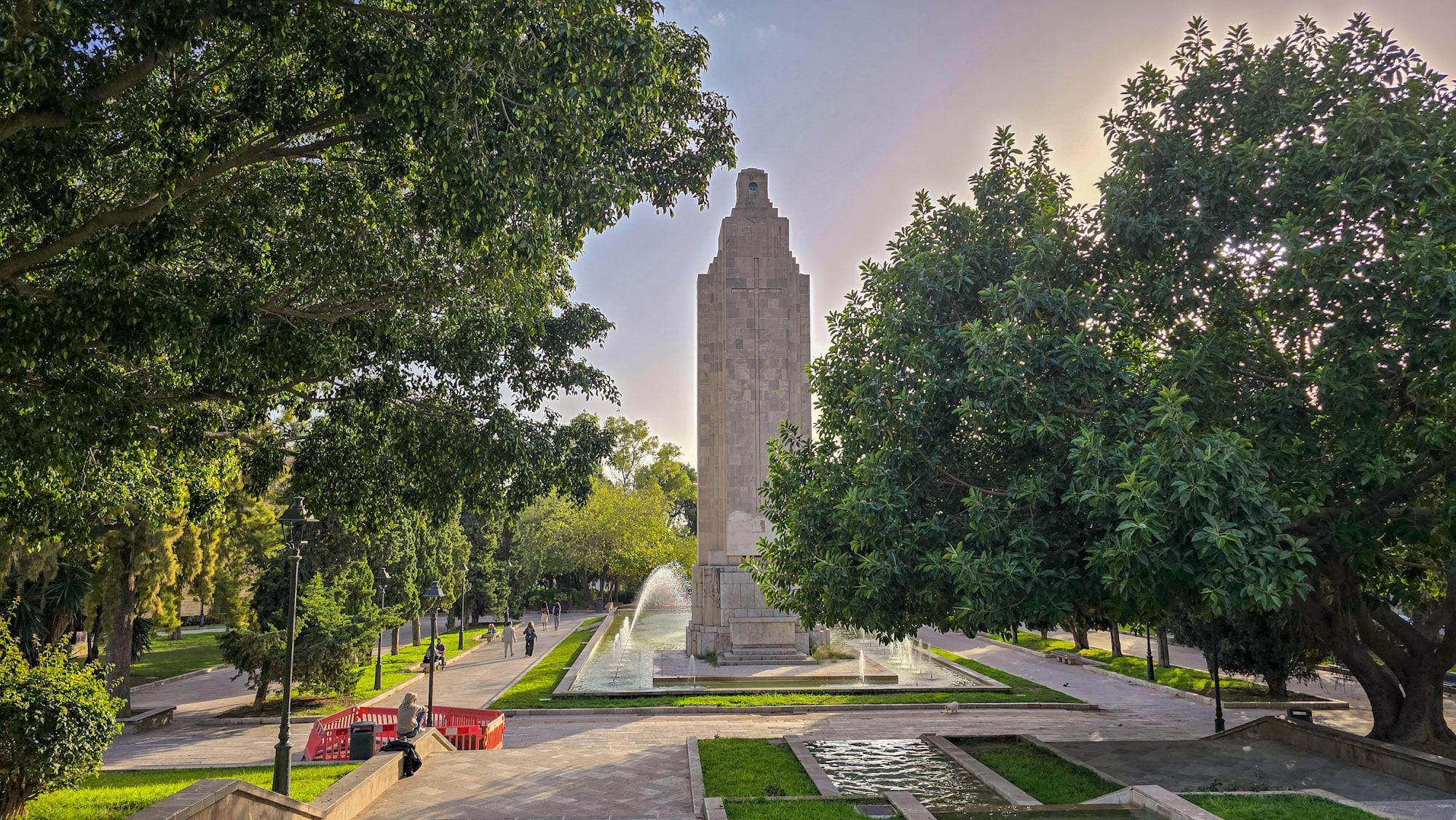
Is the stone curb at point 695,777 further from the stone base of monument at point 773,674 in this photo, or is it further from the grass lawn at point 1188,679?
the grass lawn at point 1188,679

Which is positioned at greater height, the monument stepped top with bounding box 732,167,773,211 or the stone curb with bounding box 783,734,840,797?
the monument stepped top with bounding box 732,167,773,211

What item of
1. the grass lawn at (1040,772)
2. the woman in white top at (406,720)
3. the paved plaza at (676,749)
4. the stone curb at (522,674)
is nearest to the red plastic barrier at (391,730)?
the paved plaza at (676,749)

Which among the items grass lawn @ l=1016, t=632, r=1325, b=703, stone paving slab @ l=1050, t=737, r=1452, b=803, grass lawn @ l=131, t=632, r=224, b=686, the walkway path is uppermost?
stone paving slab @ l=1050, t=737, r=1452, b=803

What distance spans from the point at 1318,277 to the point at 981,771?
767 cm

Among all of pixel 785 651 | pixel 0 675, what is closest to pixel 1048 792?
pixel 0 675

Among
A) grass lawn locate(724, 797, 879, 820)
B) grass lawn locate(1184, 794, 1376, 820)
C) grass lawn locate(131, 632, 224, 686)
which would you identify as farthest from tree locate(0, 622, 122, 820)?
grass lawn locate(131, 632, 224, 686)

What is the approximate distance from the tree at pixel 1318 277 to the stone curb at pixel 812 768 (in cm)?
584

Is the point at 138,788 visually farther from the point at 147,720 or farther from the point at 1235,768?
the point at 1235,768

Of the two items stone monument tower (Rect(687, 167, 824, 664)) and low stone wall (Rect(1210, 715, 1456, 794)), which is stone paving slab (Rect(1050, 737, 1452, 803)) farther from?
stone monument tower (Rect(687, 167, 824, 664))

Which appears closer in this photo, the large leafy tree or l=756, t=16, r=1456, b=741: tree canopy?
the large leafy tree

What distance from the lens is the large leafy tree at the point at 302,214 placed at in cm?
686

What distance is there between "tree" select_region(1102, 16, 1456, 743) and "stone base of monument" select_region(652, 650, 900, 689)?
39.4 feet

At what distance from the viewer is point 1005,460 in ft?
40.1

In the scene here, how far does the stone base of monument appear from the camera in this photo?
74.1 ft
